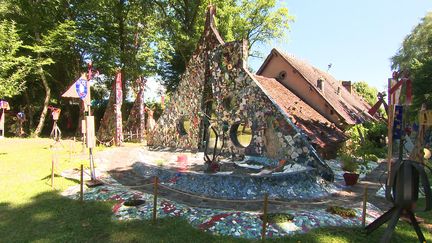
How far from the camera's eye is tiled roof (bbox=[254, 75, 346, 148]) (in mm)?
16734

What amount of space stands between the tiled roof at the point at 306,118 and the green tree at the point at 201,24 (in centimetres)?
984

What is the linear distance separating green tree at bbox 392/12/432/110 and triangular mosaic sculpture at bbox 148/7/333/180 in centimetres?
1508

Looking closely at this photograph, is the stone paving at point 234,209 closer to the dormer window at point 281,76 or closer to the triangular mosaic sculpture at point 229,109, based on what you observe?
the triangular mosaic sculpture at point 229,109

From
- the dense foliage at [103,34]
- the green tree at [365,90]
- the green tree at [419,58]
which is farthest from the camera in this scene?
the green tree at [365,90]

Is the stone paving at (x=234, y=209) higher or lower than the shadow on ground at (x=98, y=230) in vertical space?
higher

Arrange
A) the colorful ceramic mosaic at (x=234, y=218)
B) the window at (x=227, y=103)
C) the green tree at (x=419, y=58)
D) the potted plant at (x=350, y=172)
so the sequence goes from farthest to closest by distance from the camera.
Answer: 1. the green tree at (x=419, y=58)
2. the window at (x=227, y=103)
3. the potted plant at (x=350, y=172)
4. the colorful ceramic mosaic at (x=234, y=218)

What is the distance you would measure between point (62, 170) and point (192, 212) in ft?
25.5

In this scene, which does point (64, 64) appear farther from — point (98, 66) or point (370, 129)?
point (370, 129)

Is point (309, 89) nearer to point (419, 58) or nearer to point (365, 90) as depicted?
point (419, 58)

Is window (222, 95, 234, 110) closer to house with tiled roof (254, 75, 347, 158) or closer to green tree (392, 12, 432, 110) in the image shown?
house with tiled roof (254, 75, 347, 158)

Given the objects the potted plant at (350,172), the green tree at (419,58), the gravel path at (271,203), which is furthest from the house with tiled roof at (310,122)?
the green tree at (419,58)

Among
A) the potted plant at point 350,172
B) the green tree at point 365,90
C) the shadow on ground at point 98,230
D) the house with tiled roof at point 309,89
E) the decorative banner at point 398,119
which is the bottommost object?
the shadow on ground at point 98,230

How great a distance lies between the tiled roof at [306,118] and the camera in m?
16.7

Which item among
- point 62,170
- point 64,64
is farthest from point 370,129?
point 64,64
